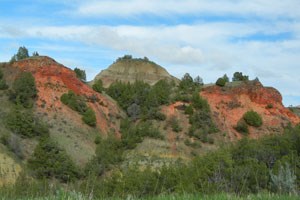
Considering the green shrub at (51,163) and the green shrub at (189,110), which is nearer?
the green shrub at (51,163)

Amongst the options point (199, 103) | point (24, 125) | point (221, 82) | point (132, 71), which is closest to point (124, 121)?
point (199, 103)

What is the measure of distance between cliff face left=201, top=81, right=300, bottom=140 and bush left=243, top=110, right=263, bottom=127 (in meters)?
0.86

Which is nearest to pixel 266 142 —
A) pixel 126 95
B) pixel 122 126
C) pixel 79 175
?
pixel 79 175

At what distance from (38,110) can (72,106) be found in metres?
6.14

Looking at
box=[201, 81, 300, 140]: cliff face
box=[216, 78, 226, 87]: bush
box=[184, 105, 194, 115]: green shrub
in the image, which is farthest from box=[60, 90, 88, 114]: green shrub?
box=[216, 78, 226, 87]: bush

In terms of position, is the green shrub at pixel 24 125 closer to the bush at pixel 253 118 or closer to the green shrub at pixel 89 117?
the green shrub at pixel 89 117

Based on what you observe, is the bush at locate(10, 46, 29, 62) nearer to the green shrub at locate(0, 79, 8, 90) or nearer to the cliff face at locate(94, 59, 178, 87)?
the green shrub at locate(0, 79, 8, 90)

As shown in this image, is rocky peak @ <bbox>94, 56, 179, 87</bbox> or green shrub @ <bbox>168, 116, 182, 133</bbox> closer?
green shrub @ <bbox>168, 116, 182, 133</bbox>

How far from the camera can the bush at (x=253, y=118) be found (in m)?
80.8

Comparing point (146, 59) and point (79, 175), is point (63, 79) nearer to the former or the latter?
point (79, 175)

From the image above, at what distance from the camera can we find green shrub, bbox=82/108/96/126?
247 ft

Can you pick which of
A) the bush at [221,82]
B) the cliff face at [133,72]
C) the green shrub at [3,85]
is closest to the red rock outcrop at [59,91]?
the green shrub at [3,85]

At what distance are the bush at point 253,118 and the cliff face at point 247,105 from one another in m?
0.86

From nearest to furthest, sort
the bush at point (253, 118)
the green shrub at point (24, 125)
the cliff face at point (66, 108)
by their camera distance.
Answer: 1. the green shrub at point (24, 125)
2. the cliff face at point (66, 108)
3. the bush at point (253, 118)
